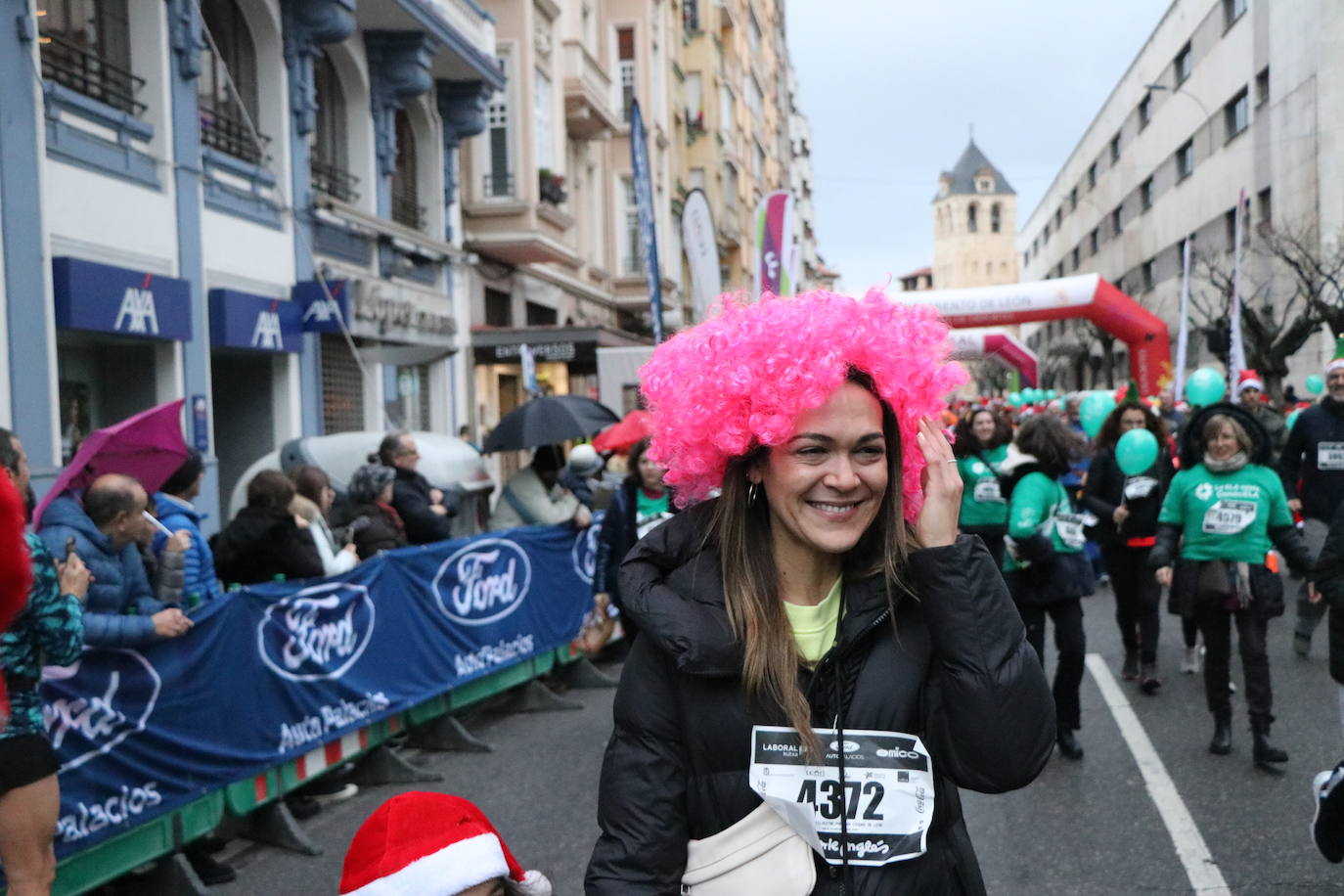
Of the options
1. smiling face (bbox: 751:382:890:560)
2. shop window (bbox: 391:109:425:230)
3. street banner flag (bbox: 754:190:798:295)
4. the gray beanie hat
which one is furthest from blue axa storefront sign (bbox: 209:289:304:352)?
smiling face (bbox: 751:382:890:560)

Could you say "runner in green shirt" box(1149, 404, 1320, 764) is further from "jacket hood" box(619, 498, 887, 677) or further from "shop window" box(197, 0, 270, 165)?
"shop window" box(197, 0, 270, 165)

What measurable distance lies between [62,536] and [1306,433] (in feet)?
27.6

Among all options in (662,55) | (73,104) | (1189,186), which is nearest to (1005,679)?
(73,104)

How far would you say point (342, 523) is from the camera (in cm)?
839

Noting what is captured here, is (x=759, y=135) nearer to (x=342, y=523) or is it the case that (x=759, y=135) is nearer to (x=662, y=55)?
(x=662, y=55)

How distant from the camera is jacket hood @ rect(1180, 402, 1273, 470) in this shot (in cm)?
612

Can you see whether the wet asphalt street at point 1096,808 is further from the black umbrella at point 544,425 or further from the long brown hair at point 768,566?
the black umbrella at point 544,425

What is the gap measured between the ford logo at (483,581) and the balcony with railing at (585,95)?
17.7 meters

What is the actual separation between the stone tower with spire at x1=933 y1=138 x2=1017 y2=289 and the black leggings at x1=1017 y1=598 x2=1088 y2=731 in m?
123

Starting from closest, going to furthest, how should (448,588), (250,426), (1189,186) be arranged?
(448,588)
(250,426)
(1189,186)

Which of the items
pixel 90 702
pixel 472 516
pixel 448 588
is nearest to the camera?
pixel 90 702

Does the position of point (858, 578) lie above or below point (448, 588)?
above

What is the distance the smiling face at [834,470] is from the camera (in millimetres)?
2018

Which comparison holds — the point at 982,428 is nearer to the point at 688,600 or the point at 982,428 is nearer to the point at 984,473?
the point at 984,473
